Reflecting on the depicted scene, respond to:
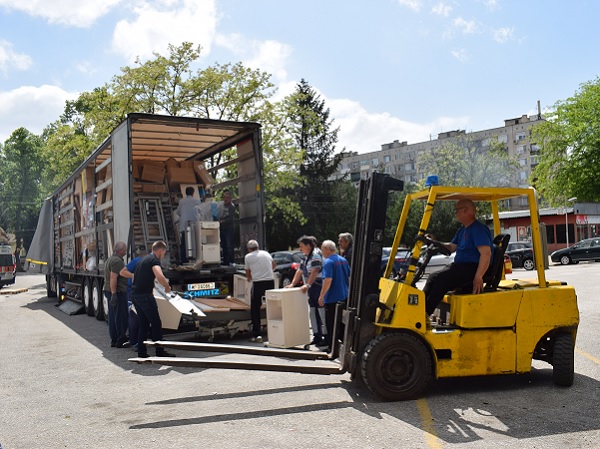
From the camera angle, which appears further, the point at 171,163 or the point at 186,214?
the point at 171,163

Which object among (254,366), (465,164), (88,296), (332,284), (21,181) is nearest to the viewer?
(254,366)

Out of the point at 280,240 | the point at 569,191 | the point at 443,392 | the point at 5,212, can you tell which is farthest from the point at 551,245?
the point at 5,212

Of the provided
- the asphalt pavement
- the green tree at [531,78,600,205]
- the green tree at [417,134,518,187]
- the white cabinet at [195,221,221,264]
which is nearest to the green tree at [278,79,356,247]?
the green tree at [417,134,518,187]

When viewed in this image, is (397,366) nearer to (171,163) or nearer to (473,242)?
(473,242)

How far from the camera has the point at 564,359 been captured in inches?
248

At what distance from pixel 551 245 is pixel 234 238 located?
3930 cm

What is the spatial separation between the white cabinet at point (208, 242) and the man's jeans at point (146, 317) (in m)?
2.78

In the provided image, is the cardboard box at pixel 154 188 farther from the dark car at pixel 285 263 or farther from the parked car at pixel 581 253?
the parked car at pixel 581 253

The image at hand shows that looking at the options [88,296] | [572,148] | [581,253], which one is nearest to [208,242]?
[88,296]

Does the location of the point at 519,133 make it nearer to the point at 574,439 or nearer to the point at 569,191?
the point at 569,191

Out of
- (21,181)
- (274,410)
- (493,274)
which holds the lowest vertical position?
(274,410)

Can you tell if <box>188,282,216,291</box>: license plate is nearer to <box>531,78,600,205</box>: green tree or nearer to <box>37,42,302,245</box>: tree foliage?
<box>37,42,302,245</box>: tree foliage

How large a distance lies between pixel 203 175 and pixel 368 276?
8.17 m

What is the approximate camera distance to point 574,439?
475 cm
